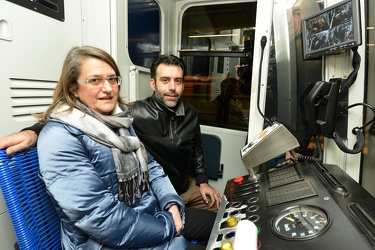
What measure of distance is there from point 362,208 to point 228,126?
171 centimetres

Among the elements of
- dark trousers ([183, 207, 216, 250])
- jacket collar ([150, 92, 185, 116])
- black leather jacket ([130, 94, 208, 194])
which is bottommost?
dark trousers ([183, 207, 216, 250])

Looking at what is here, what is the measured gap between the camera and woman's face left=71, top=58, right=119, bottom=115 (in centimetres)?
112

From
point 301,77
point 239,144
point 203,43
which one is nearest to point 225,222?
point 301,77

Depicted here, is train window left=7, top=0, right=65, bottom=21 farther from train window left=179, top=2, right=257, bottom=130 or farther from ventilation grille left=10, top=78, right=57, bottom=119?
train window left=179, top=2, right=257, bottom=130

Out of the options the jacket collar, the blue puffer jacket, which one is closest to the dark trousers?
the blue puffer jacket

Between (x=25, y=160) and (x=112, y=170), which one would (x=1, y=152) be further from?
(x=112, y=170)

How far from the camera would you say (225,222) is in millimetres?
909

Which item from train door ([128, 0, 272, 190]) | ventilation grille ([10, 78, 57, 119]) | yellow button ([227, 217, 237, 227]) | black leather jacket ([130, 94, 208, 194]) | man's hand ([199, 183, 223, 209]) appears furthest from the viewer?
train door ([128, 0, 272, 190])

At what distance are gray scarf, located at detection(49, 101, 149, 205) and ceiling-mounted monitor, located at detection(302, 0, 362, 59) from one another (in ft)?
3.45

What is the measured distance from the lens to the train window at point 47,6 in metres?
1.16

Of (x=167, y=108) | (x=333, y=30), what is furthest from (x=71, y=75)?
(x=333, y=30)

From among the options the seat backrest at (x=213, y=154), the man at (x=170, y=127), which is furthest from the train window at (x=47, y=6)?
the seat backrest at (x=213, y=154)

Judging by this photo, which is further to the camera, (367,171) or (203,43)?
(203,43)

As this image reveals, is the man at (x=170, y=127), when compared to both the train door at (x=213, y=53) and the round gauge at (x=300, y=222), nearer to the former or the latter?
the train door at (x=213, y=53)
